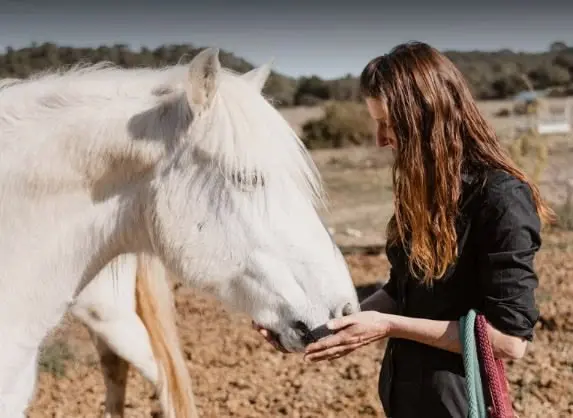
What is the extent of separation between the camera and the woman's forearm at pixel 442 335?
1.70 m

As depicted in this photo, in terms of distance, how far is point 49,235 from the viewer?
1.99m

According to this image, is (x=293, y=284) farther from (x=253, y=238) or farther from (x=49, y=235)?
(x=49, y=235)

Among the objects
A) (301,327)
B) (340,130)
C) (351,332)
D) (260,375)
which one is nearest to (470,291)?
(351,332)

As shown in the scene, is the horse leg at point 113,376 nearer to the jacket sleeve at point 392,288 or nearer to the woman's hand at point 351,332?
the jacket sleeve at point 392,288

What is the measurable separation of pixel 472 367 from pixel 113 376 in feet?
7.91

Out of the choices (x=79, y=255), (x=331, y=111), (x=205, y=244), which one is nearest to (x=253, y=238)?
(x=205, y=244)

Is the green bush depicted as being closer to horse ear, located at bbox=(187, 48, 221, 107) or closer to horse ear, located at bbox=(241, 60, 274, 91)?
horse ear, located at bbox=(241, 60, 274, 91)

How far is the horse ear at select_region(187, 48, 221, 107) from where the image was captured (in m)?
1.75

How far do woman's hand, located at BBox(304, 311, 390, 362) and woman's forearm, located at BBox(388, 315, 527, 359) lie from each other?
0.03m

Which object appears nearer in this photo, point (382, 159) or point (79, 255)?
point (79, 255)

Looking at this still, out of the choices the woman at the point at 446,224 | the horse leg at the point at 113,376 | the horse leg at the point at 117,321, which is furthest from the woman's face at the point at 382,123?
the horse leg at the point at 113,376

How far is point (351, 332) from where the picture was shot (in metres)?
1.79

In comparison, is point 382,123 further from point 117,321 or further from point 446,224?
point 117,321

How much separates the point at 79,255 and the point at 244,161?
573mm
